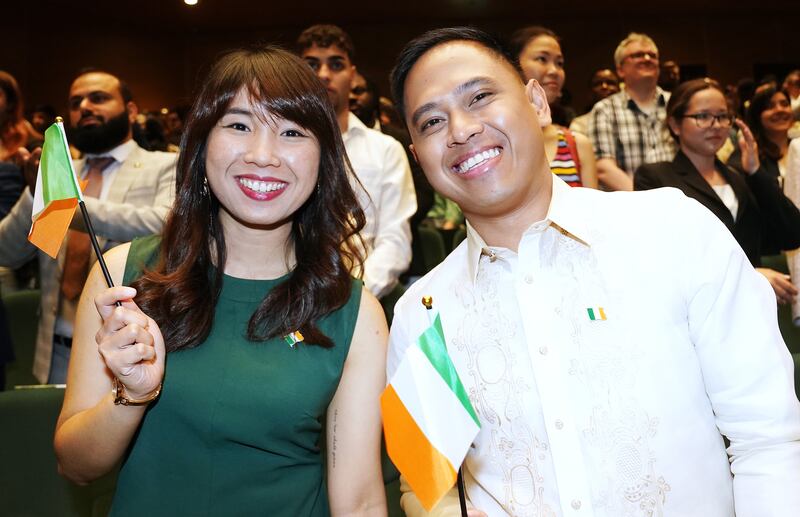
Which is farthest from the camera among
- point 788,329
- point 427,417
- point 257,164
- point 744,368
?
point 788,329

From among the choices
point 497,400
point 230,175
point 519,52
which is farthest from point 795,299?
point 230,175

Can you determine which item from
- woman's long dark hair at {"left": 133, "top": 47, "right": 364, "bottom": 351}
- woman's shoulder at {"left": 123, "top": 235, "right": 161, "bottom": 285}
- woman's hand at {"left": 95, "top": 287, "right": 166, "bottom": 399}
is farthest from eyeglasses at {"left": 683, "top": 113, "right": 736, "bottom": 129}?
woman's hand at {"left": 95, "top": 287, "right": 166, "bottom": 399}

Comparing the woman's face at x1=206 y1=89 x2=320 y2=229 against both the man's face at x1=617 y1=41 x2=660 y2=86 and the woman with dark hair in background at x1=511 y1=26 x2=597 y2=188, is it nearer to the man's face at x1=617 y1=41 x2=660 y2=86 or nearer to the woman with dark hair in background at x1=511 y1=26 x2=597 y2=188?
the woman with dark hair in background at x1=511 y1=26 x2=597 y2=188

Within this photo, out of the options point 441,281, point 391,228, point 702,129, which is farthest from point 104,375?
point 702,129

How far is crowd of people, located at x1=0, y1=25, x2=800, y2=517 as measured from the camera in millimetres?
1436

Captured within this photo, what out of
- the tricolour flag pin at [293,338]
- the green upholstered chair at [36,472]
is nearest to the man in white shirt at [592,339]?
the tricolour flag pin at [293,338]

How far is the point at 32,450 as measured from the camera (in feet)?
6.86

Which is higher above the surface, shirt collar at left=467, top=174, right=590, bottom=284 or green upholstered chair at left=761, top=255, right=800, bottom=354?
shirt collar at left=467, top=174, right=590, bottom=284

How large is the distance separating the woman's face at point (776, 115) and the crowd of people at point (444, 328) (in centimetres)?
349

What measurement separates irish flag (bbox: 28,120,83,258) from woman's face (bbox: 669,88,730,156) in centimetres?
261

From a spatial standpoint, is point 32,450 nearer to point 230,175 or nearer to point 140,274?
point 140,274

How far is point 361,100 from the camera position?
503 cm

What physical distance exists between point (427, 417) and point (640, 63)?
3.99m

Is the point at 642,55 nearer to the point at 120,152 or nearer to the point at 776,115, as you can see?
the point at 776,115
